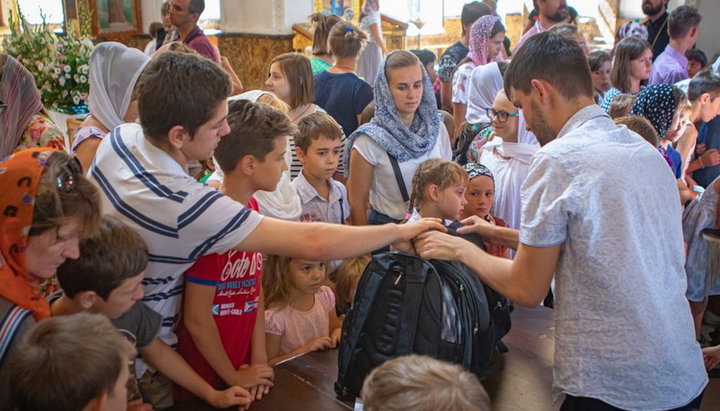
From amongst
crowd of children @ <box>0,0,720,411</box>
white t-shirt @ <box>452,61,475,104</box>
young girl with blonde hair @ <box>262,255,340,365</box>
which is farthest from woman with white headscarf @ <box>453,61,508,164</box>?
young girl with blonde hair @ <box>262,255,340,365</box>

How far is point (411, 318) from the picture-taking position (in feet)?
6.23

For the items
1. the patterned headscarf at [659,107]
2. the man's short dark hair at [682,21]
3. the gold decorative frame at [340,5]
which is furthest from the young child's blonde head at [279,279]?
the gold decorative frame at [340,5]

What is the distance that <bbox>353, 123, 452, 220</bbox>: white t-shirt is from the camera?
3.26m

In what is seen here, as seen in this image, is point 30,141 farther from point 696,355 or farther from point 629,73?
point 629,73

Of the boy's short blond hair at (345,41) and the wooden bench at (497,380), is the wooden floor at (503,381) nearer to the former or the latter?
the wooden bench at (497,380)

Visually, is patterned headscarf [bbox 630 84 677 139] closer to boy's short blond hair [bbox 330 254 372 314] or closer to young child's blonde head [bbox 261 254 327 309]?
boy's short blond hair [bbox 330 254 372 314]

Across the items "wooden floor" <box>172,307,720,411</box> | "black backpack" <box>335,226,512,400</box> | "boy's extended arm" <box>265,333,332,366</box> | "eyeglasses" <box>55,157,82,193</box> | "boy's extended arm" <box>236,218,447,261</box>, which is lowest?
"boy's extended arm" <box>265,333,332,366</box>

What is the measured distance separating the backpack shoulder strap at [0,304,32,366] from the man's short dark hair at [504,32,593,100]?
4.50 feet

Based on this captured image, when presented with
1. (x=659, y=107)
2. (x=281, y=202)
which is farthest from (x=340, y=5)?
(x=281, y=202)

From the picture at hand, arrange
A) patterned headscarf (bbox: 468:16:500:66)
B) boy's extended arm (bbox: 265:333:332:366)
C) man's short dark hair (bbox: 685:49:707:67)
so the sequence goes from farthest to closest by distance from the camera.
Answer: man's short dark hair (bbox: 685:49:707:67) < patterned headscarf (bbox: 468:16:500:66) < boy's extended arm (bbox: 265:333:332:366)

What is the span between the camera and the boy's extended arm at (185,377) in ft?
6.22

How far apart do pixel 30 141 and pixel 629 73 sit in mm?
3878

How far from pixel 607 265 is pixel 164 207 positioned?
1.10m

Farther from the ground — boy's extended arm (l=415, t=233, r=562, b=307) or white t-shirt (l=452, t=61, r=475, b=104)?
white t-shirt (l=452, t=61, r=475, b=104)
